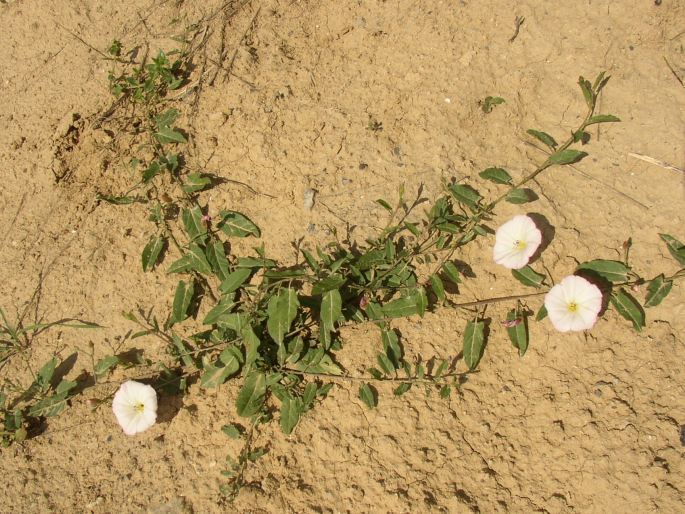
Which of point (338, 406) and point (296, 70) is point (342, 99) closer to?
point (296, 70)

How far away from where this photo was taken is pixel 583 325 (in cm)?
219

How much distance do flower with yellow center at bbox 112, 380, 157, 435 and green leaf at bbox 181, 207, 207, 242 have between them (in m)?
0.75

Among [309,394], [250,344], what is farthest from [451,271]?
[250,344]

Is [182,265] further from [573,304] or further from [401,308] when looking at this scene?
[573,304]

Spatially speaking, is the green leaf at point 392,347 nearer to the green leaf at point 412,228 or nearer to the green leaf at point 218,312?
the green leaf at point 412,228

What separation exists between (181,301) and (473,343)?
137 centimetres

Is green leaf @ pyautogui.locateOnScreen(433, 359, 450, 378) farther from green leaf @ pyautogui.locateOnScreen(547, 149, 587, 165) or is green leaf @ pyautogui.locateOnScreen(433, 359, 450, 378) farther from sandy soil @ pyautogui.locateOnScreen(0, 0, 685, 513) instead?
green leaf @ pyautogui.locateOnScreen(547, 149, 587, 165)

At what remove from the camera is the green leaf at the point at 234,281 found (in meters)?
2.40

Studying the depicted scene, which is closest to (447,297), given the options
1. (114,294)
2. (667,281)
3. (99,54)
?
(667,281)

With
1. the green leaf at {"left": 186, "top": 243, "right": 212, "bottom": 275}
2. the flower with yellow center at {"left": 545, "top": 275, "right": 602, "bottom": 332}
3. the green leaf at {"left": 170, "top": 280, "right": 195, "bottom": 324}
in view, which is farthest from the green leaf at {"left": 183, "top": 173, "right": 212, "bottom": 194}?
the flower with yellow center at {"left": 545, "top": 275, "right": 602, "bottom": 332}

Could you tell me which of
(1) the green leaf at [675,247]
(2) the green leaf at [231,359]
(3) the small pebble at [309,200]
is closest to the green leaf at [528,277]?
(1) the green leaf at [675,247]

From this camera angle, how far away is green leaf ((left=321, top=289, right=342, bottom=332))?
2.24m

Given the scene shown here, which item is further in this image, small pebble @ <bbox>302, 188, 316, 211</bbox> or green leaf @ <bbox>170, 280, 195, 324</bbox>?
small pebble @ <bbox>302, 188, 316, 211</bbox>

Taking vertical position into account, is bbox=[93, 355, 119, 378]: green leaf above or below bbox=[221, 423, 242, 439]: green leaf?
above
